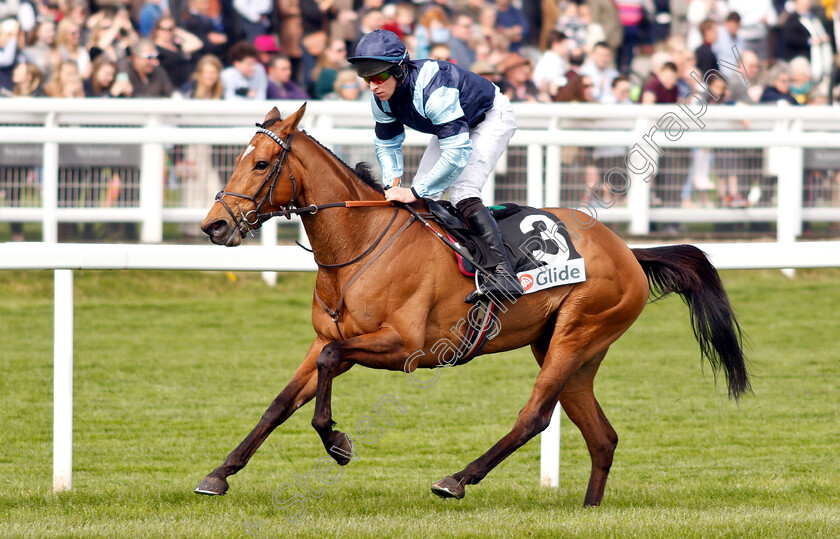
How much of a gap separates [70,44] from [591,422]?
7.69m

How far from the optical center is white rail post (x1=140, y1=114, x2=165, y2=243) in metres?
8.98

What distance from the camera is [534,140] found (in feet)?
29.2

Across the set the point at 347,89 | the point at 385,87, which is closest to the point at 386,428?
the point at 385,87

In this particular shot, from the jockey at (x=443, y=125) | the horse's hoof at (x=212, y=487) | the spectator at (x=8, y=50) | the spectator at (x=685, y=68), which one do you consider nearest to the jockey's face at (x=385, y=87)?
the jockey at (x=443, y=125)

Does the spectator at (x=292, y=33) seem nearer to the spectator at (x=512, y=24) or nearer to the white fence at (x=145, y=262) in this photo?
the spectator at (x=512, y=24)

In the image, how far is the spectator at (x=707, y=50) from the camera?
12.1 meters

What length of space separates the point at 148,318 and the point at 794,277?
5.29 m

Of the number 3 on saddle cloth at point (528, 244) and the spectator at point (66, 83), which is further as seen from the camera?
the spectator at point (66, 83)

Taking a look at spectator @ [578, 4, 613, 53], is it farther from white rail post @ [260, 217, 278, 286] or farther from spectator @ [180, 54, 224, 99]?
white rail post @ [260, 217, 278, 286]

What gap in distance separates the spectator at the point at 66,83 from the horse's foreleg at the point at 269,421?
20.1 ft

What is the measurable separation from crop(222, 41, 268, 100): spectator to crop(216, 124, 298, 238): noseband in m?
5.99

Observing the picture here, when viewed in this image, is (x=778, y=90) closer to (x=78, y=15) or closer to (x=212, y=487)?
(x=78, y=15)

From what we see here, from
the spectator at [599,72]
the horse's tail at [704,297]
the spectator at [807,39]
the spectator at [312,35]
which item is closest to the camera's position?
the horse's tail at [704,297]

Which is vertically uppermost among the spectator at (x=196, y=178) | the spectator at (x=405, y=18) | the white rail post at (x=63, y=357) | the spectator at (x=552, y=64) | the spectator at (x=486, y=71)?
the spectator at (x=405, y=18)
